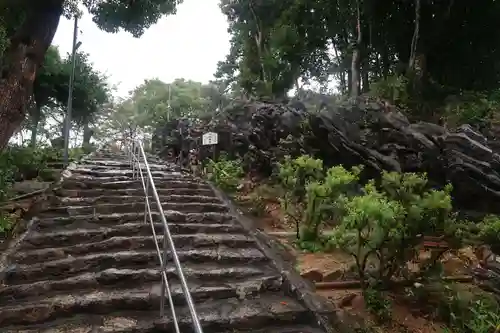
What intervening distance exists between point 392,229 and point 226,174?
437 cm

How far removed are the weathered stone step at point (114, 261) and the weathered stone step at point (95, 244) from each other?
0.45ft

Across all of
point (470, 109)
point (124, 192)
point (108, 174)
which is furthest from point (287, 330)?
point (470, 109)

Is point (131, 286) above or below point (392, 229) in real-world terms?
below

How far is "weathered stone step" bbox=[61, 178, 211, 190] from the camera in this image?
6.15m

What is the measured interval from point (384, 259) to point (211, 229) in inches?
90.2

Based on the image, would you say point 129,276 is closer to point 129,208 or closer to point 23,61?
point 129,208

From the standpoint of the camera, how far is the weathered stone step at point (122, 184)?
20.2 ft

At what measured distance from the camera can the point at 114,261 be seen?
Result: 384 centimetres

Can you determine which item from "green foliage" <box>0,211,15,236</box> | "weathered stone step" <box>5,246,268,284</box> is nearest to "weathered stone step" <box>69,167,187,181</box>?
"green foliage" <box>0,211,15,236</box>

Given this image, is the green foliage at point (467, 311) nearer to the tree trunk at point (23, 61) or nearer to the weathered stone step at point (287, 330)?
the weathered stone step at point (287, 330)

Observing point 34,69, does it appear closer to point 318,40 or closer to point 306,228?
point 306,228

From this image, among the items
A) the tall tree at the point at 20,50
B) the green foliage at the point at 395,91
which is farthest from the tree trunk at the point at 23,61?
the green foliage at the point at 395,91

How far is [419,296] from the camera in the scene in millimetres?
3596

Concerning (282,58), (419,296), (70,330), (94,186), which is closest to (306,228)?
(419,296)
